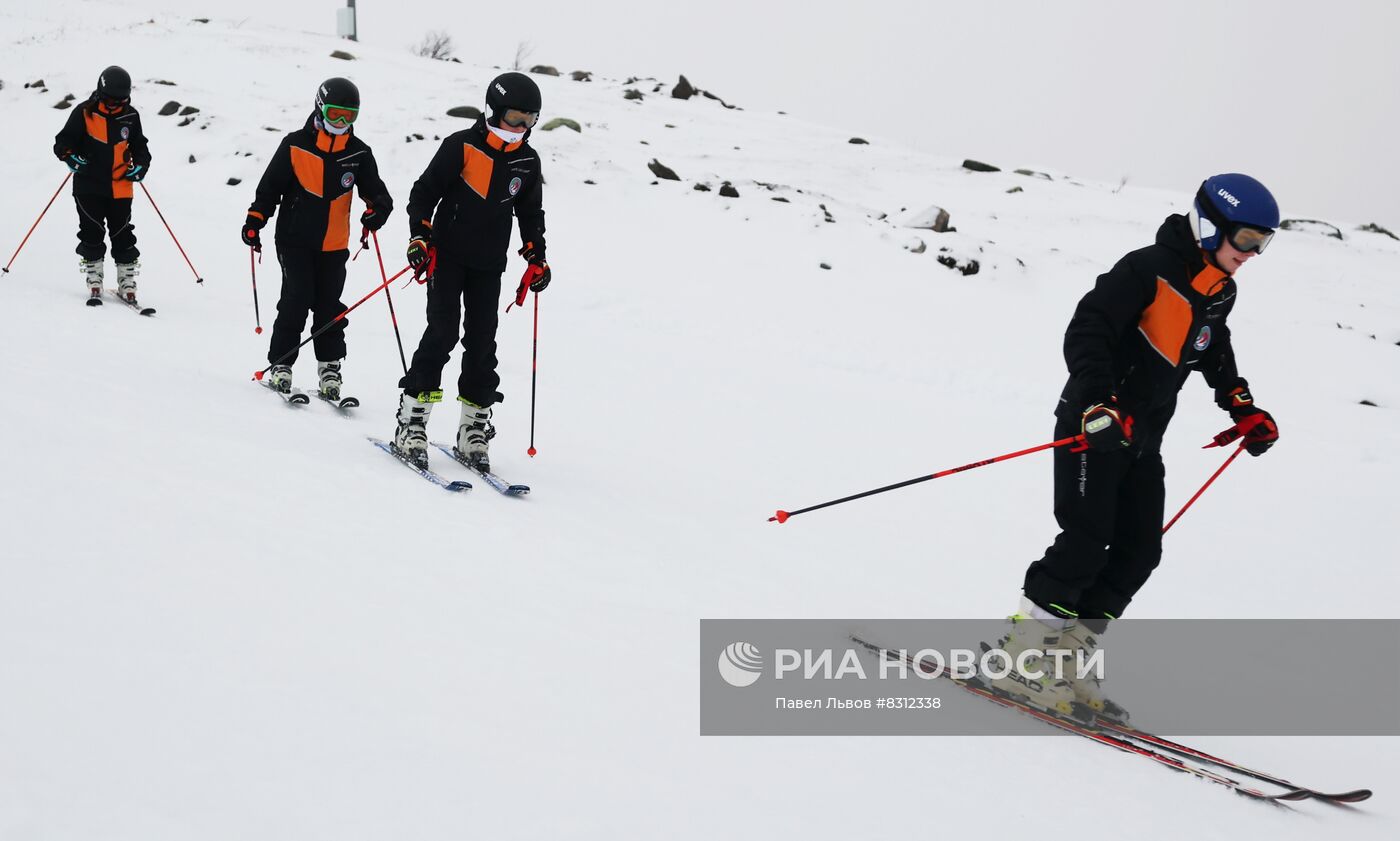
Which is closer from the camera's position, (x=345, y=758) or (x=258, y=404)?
(x=345, y=758)

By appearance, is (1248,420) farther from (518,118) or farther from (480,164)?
(480,164)

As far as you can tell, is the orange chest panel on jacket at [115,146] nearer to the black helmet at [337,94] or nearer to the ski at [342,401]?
the black helmet at [337,94]

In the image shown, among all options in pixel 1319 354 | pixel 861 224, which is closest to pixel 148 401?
pixel 861 224

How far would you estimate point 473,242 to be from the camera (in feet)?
18.8

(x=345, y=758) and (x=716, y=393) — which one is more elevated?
(x=345, y=758)

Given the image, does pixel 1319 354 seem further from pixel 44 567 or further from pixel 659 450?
pixel 44 567

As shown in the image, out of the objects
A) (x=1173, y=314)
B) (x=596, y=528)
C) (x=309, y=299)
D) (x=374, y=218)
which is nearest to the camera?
(x=1173, y=314)

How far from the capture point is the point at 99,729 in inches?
87.0

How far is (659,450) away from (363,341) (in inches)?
147

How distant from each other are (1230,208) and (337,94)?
5497 millimetres

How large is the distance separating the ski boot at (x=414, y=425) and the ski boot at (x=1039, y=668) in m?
3.46

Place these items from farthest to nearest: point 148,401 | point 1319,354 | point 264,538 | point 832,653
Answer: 1. point 1319,354
2. point 148,401
3. point 832,653
4. point 264,538

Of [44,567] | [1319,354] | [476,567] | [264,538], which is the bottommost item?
[1319,354]

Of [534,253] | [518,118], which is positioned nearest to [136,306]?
[534,253]
